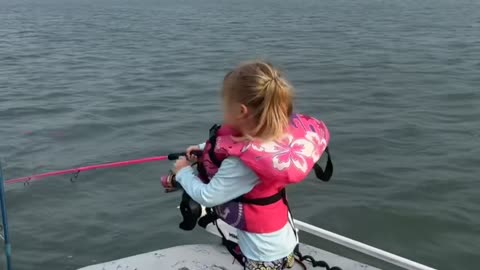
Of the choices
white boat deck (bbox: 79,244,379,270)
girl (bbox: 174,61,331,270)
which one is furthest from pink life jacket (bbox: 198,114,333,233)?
white boat deck (bbox: 79,244,379,270)

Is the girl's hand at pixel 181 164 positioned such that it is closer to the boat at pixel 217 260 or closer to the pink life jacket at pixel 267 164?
the pink life jacket at pixel 267 164

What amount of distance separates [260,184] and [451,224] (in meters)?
3.25

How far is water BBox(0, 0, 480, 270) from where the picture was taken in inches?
218

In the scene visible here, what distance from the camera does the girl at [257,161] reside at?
2.68 m

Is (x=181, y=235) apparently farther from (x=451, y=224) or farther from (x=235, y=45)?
(x=235, y=45)

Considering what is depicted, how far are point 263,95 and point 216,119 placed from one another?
6287mm

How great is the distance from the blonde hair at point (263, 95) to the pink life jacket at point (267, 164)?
6 cm

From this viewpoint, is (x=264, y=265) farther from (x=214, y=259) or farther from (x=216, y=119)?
(x=216, y=119)

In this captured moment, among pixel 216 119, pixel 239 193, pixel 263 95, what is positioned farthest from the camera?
pixel 216 119

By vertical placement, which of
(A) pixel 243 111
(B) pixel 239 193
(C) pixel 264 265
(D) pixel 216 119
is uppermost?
(A) pixel 243 111

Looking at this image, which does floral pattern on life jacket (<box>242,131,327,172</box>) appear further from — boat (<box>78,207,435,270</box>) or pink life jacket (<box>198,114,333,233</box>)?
boat (<box>78,207,435,270</box>)

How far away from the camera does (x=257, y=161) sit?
8.78 ft

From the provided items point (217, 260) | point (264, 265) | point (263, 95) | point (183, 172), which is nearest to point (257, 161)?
point (263, 95)

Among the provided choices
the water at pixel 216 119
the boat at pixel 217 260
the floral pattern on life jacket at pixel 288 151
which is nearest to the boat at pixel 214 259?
the boat at pixel 217 260
